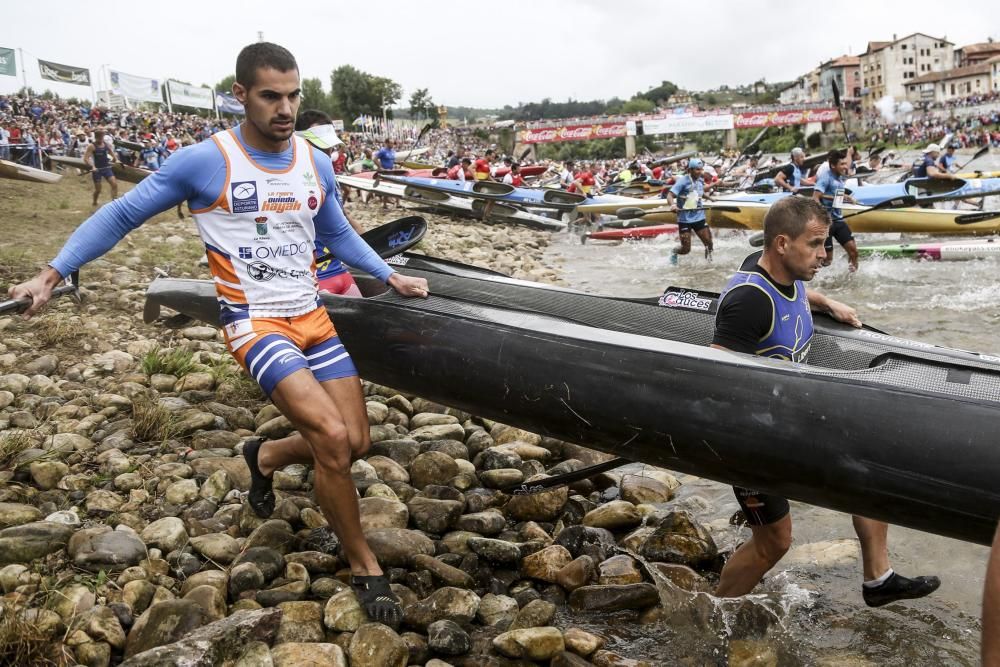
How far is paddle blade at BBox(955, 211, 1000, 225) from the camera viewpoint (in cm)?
1367

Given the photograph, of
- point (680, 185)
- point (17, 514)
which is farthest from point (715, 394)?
point (680, 185)

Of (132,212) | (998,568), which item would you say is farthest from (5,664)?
(998,568)

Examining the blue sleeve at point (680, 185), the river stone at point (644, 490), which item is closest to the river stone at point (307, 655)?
the river stone at point (644, 490)

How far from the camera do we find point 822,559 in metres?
3.93

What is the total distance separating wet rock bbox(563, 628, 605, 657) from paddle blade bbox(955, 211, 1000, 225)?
13.6 m

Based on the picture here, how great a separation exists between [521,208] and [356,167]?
10.5m

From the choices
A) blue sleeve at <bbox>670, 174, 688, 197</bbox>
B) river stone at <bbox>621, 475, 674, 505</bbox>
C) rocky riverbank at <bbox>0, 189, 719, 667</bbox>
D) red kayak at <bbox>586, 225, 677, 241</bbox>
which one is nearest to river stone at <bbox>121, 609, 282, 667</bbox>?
rocky riverbank at <bbox>0, 189, 719, 667</bbox>

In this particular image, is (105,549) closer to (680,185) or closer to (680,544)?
(680,544)

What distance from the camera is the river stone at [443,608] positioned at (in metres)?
3.13

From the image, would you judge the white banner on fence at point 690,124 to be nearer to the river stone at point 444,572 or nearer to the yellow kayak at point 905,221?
the yellow kayak at point 905,221

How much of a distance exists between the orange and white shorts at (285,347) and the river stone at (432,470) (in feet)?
4.62

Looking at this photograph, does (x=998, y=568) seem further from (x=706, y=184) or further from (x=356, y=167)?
(x=356, y=167)

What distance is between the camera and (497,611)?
330cm

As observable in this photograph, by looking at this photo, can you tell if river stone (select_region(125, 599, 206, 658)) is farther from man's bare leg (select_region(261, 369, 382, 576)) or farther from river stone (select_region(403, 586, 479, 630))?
river stone (select_region(403, 586, 479, 630))
